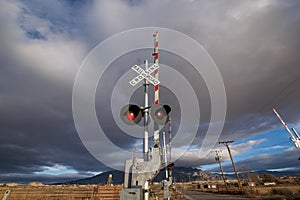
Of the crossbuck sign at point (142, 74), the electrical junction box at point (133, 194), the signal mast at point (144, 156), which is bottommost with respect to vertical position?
the electrical junction box at point (133, 194)

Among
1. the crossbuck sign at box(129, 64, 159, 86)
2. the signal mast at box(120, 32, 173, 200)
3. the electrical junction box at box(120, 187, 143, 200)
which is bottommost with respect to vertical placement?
the electrical junction box at box(120, 187, 143, 200)

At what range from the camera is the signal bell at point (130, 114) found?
14.4 ft

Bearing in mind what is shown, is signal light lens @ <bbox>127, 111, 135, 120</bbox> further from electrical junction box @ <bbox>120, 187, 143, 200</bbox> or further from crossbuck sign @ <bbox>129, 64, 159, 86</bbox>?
electrical junction box @ <bbox>120, 187, 143, 200</bbox>

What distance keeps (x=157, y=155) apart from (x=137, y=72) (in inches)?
90.1

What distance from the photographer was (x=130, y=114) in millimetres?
4379

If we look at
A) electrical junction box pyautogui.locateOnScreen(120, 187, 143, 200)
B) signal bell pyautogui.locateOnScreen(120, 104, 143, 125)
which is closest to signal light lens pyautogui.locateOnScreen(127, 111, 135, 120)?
signal bell pyautogui.locateOnScreen(120, 104, 143, 125)

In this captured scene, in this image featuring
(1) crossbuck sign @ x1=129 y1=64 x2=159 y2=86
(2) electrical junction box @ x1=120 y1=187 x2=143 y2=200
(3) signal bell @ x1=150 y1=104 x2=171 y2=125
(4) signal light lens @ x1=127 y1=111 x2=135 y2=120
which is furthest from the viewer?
(1) crossbuck sign @ x1=129 y1=64 x2=159 y2=86

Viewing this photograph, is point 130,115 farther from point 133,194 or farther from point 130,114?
point 133,194

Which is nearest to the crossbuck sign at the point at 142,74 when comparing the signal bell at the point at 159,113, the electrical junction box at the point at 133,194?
the signal bell at the point at 159,113

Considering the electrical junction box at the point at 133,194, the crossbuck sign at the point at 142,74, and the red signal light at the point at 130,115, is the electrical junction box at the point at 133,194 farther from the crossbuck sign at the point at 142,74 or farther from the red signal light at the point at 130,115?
the crossbuck sign at the point at 142,74

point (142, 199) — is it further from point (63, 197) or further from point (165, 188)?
point (63, 197)

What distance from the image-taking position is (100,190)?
21547 mm

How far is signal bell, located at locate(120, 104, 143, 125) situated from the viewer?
438 centimetres

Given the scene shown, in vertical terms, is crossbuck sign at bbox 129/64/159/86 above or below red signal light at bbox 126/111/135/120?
above
